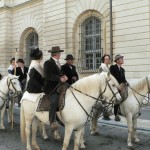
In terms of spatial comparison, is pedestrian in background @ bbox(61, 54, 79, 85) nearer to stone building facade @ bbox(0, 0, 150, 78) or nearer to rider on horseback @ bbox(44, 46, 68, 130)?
rider on horseback @ bbox(44, 46, 68, 130)

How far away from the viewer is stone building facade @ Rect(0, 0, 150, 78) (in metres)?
14.4

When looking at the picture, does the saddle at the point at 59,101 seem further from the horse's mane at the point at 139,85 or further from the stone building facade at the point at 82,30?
the stone building facade at the point at 82,30

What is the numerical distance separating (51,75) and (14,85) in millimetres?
3071

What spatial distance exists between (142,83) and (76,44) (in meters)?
11.4

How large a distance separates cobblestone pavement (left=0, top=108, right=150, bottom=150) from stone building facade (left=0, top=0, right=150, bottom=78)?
6624mm

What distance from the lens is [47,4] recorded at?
19125 mm

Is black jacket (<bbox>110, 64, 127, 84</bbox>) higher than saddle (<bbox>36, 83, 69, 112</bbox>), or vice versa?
black jacket (<bbox>110, 64, 127, 84</bbox>)

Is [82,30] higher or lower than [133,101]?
higher

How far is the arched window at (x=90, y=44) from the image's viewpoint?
679 inches

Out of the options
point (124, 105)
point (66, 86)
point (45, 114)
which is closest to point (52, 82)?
point (66, 86)

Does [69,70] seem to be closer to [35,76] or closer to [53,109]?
[35,76]

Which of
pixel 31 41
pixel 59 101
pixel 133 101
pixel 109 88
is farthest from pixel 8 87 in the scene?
pixel 31 41

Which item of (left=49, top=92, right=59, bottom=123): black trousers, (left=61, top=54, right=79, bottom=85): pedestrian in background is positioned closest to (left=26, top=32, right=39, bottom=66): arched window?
(left=61, top=54, right=79, bottom=85): pedestrian in background

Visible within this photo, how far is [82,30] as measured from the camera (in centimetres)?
1791
